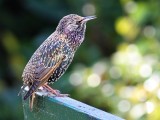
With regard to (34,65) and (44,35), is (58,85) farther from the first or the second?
(34,65)

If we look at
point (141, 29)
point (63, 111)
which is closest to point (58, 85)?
point (141, 29)

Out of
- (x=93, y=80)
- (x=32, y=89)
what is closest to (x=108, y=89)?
(x=93, y=80)

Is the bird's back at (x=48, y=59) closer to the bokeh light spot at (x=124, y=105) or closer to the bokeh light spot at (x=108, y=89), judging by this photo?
the bokeh light spot at (x=124, y=105)

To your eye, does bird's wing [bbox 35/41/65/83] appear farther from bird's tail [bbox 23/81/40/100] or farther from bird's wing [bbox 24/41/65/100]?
bird's tail [bbox 23/81/40/100]

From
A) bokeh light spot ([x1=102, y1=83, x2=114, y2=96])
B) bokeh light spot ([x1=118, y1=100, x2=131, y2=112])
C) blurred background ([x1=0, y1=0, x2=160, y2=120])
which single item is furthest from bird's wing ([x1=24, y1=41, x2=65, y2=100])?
bokeh light spot ([x1=102, y1=83, x2=114, y2=96])

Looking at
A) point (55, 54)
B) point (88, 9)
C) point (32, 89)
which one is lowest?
point (32, 89)

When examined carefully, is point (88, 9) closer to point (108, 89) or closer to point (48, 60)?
point (108, 89)

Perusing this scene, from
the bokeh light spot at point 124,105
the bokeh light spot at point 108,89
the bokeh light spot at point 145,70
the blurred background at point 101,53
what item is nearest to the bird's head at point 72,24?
the blurred background at point 101,53
